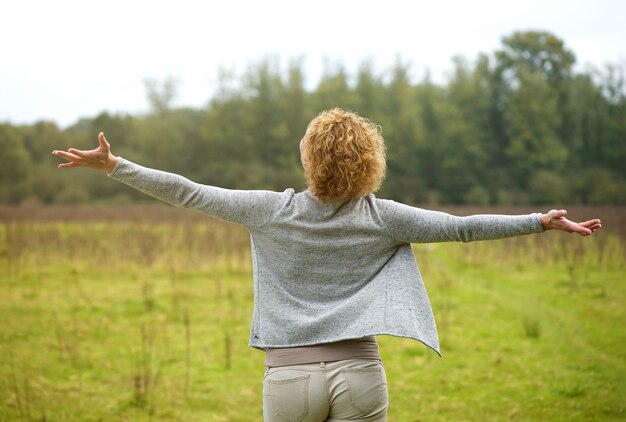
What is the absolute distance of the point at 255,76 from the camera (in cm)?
4594

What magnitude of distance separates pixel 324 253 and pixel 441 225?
1.36ft

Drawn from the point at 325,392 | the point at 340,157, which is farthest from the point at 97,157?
A: the point at 325,392

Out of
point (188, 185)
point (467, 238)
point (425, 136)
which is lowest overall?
point (467, 238)

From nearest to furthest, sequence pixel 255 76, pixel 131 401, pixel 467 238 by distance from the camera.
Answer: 1. pixel 467 238
2. pixel 131 401
3. pixel 255 76

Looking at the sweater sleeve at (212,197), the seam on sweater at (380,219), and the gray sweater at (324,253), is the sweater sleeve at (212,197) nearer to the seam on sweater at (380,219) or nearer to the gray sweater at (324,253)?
the gray sweater at (324,253)

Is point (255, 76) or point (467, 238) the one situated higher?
point (255, 76)

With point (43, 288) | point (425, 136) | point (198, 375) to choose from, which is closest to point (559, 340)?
point (198, 375)

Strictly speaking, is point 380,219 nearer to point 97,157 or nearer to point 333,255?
point 333,255

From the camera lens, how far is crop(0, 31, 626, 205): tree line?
3916 centimetres

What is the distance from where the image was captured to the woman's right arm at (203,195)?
88.3 inches

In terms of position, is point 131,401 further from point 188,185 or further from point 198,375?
point 188,185

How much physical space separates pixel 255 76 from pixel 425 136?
12.4 metres

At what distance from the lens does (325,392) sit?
210 cm

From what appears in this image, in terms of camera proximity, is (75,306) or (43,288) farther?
(43,288)
